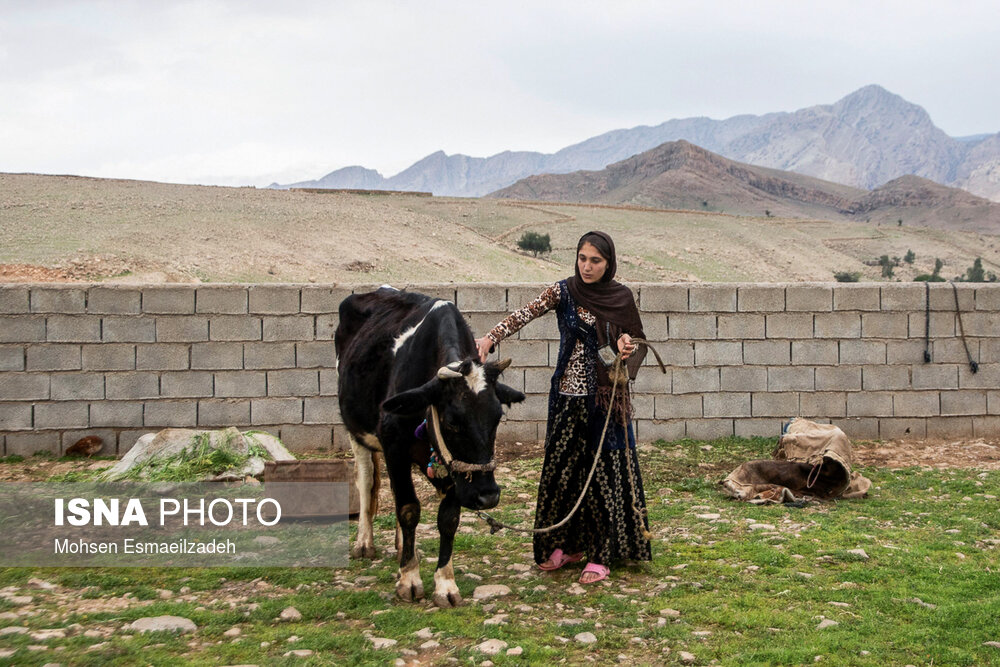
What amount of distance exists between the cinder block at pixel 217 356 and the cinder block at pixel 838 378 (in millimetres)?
6204

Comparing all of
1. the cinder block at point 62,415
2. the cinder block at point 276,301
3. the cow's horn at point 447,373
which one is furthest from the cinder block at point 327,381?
the cow's horn at point 447,373

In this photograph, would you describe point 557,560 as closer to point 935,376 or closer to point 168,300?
point 168,300

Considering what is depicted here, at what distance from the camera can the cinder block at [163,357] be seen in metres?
8.70

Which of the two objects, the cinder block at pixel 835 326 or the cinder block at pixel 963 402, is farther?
the cinder block at pixel 963 402

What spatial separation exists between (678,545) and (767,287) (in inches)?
168

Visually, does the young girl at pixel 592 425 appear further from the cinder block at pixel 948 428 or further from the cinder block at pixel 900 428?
the cinder block at pixel 948 428

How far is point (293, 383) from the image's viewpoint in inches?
349

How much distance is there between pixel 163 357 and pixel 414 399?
537cm

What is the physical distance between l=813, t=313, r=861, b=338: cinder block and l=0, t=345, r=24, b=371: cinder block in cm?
830

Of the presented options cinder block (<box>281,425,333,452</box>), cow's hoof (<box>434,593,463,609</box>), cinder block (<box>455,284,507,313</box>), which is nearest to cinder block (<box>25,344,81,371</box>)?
cinder block (<box>281,425,333,452</box>)

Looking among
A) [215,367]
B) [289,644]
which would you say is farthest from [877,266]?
[289,644]

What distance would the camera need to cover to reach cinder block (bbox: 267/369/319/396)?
8852mm

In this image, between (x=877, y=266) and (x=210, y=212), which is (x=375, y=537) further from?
(x=877, y=266)

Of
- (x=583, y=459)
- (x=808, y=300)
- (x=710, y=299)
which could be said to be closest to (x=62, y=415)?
(x=583, y=459)
